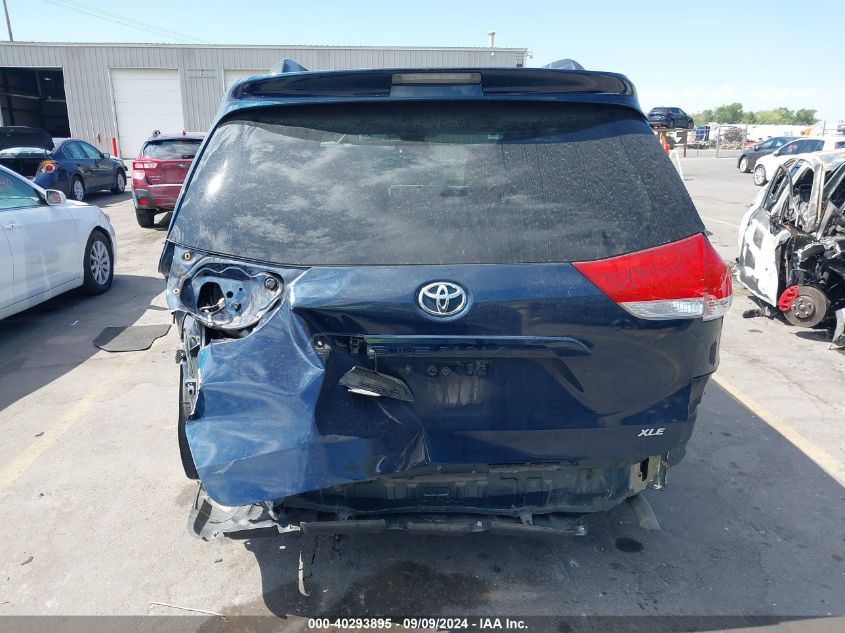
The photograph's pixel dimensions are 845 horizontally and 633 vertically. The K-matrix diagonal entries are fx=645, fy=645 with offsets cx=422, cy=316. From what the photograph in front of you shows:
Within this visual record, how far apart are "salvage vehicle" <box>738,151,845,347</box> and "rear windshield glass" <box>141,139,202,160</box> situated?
33.3ft

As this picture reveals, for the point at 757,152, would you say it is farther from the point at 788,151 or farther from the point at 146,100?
the point at 146,100

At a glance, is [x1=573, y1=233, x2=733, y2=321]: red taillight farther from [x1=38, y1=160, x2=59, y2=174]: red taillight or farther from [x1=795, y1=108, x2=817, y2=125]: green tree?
[x1=795, y1=108, x2=817, y2=125]: green tree

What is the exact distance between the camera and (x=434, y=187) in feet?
7.63

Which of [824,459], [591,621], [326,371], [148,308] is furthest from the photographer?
[148,308]

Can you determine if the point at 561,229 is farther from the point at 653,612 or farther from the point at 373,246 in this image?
the point at 653,612

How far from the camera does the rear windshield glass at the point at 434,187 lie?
2.24 metres

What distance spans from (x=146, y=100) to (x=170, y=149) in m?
22.7

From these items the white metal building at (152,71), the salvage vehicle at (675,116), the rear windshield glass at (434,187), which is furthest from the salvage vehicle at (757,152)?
the rear windshield glass at (434,187)

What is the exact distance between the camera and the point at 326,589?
9.35 feet

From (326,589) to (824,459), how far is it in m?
3.21

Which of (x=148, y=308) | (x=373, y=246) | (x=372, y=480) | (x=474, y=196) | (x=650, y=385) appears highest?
(x=474, y=196)

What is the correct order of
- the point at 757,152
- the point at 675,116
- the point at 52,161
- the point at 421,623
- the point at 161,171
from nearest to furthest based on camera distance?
the point at 421,623 → the point at 161,171 → the point at 52,161 → the point at 757,152 → the point at 675,116

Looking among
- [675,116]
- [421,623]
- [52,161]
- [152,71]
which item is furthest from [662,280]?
[152,71]

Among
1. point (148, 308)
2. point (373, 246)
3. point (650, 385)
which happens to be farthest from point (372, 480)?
point (148, 308)
